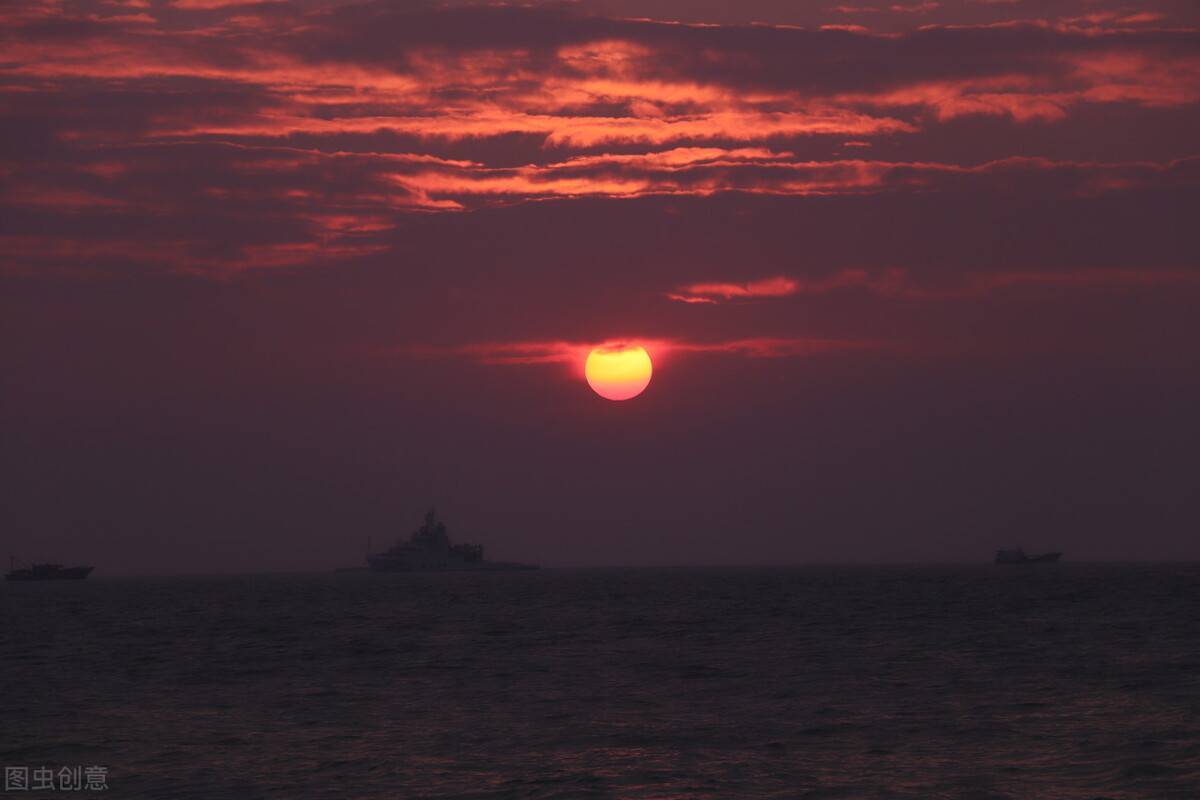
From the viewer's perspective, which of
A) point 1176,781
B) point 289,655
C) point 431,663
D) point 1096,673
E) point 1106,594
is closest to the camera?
point 1176,781

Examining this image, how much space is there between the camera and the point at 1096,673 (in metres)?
51.1

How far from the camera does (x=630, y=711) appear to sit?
42.3 metres

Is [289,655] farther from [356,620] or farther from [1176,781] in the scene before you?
[1176,781]

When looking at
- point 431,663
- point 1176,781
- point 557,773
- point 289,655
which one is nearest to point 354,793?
point 557,773

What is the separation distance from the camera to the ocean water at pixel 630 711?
30.4 m

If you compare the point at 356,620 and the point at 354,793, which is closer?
the point at 354,793

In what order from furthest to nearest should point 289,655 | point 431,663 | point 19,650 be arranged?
point 19,650, point 289,655, point 431,663

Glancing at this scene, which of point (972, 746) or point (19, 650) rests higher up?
point (19, 650)

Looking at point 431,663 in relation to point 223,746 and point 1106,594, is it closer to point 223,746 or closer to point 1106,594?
point 223,746

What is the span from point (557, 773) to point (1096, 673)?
2835 centimetres

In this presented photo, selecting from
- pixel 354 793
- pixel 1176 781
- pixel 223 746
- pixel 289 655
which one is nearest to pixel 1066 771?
pixel 1176 781

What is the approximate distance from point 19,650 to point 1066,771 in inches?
2512

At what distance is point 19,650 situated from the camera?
2980 inches

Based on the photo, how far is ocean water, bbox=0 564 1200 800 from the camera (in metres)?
30.4
